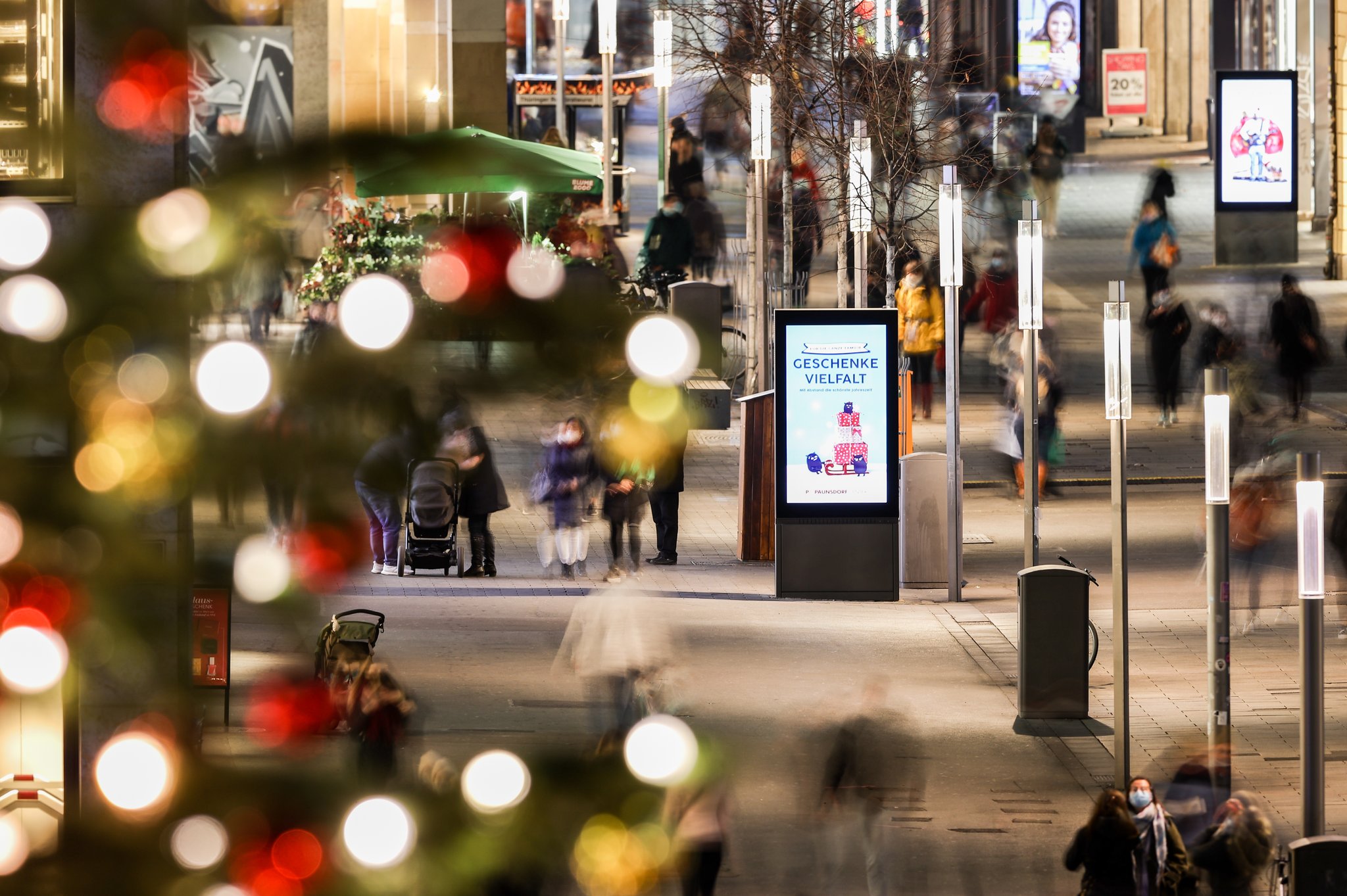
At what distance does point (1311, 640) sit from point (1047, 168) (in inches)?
1014

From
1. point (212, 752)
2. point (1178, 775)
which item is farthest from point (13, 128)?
point (1178, 775)

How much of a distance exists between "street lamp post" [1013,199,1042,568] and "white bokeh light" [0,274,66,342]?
47.0 feet

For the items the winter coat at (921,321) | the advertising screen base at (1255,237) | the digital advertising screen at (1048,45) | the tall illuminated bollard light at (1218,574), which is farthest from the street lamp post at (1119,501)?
the digital advertising screen at (1048,45)

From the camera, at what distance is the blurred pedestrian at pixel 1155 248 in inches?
1126

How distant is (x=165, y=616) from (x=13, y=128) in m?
0.42

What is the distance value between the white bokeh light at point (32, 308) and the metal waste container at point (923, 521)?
55.3ft

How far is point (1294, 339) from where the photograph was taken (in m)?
25.1

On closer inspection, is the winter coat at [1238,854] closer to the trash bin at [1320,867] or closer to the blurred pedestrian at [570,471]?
the trash bin at [1320,867]

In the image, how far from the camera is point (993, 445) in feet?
84.0

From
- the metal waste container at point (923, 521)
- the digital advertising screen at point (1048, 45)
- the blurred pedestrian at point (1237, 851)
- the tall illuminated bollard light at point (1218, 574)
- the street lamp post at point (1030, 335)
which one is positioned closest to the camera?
the blurred pedestrian at point (1237, 851)

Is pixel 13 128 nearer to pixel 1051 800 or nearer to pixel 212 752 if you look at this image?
pixel 212 752

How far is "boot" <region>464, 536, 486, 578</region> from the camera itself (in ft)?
62.2

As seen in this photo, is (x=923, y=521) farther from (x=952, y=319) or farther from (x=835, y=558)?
(x=952, y=319)

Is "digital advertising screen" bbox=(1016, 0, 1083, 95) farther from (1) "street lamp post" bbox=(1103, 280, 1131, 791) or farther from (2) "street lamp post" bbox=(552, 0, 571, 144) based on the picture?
(1) "street lamp post" bbox=(1103, 280, 1131, 791)
